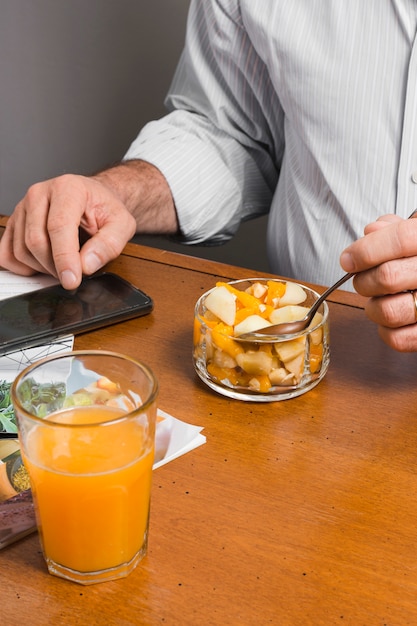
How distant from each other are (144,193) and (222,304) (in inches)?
22.3

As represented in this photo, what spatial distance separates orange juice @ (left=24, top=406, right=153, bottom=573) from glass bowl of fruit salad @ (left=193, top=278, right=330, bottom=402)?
21 cm

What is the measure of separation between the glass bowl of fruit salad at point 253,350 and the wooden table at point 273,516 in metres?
0.02

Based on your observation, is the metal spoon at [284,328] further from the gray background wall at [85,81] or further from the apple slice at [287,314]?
the gray background wall at [85,81]

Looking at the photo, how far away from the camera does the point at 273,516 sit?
63 cm

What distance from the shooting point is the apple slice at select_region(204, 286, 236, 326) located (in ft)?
2.60

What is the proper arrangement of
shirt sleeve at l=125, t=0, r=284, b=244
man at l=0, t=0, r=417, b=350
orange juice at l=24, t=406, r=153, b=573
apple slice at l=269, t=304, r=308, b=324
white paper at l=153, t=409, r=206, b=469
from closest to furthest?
orange juice at l=24, t=406, r=153, b=573
white paper at l=153, t=409, r=206, b=469
apple slice at l=269, t=304, r=308, b=324
man at l=0, t=0, r=417, b=350
shirt sleeve at l=125, t=0, r=284, b=244

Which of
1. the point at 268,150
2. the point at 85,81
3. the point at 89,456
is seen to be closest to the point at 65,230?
the point at 89,456

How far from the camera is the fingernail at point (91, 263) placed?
39.4 inches

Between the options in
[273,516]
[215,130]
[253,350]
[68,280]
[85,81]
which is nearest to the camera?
[273,516]

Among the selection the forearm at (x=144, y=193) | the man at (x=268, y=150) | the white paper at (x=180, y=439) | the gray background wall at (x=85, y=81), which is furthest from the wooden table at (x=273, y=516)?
the gray background wall at (x=85, y=81)

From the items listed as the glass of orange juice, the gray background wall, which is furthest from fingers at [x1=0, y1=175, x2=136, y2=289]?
the gray background wall

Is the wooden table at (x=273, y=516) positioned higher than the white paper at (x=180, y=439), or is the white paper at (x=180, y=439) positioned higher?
the white paper at (x=180, y=439)

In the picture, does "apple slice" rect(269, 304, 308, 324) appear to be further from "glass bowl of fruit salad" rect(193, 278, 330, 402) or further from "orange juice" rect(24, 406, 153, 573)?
"orange juice" rect(24, 406, 153, 573)

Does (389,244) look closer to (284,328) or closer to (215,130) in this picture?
(284,328)
